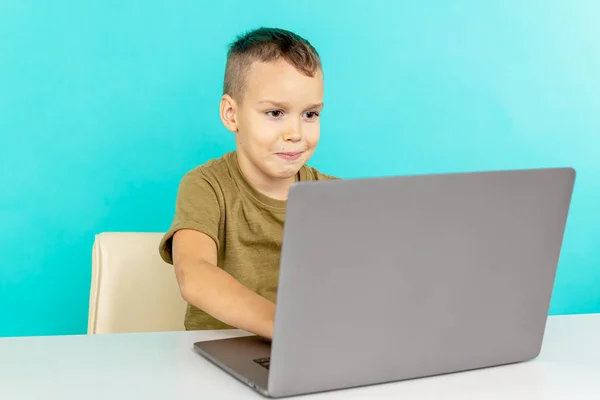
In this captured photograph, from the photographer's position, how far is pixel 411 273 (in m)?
0.89

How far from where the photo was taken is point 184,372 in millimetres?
964

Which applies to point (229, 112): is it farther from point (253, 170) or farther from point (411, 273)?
point (411, 273)

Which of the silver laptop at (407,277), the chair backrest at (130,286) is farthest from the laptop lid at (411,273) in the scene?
the chair backrest at (130,286)

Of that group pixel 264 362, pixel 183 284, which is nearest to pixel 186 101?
pixel 183 284

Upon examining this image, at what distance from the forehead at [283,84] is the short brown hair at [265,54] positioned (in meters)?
0.01

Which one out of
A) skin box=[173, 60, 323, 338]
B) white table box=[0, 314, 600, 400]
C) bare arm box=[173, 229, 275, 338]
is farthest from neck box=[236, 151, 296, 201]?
white table box=[0, 314, 600, 400]

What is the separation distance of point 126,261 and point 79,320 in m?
1.02

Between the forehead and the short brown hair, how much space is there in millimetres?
12

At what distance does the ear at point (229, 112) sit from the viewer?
1584 millimetres

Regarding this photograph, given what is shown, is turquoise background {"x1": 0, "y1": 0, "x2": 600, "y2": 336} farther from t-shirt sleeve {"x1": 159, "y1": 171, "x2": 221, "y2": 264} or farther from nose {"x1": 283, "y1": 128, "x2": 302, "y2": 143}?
nose {"x1": 283, "y1": 128, "x2": 302, "y2": 143}

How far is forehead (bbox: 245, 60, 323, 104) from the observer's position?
1.45 metres

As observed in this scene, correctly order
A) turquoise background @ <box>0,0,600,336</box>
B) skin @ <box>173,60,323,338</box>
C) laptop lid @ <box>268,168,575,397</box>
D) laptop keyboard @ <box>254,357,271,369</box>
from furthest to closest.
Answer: turquoise background @ <box>0,0,600,336</box> < skin @ <box>173,60,323,338</box> < laptop keyboard @ <box>254,357,271,369</box> < laptop lid @ <box>268,168,575,397</box>

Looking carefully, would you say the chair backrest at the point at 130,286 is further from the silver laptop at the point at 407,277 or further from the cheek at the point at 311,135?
the silver laptop at the point at 407,277

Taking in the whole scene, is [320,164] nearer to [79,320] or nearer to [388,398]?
[79,320]
